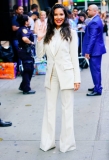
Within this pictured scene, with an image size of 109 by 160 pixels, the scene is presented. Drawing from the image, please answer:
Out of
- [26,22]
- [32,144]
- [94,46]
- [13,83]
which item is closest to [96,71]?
[94,46]

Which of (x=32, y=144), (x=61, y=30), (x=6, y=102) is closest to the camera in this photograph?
(x=61, y=30)

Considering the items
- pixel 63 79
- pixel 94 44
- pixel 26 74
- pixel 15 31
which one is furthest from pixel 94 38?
pixel 15 31

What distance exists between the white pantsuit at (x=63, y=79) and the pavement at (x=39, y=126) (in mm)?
274

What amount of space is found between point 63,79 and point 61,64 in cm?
19

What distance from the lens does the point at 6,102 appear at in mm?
9188

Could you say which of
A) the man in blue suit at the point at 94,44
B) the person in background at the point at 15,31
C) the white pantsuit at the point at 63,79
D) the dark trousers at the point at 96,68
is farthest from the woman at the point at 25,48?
the white pantsuit at the point at 63,79

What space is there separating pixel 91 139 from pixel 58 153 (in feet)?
2.46

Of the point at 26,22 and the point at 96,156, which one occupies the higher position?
the point at 26,22

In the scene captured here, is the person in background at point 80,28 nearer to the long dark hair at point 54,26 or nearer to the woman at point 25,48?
the woman at point 25,48

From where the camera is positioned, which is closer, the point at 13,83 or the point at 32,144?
the point at 32,144

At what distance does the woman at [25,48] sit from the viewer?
9722 mm

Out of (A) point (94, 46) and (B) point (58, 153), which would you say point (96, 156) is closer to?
(B) point (58, 153)

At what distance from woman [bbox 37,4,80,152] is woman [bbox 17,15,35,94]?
3844 mm

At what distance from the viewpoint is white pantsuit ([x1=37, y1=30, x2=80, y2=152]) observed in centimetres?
575
